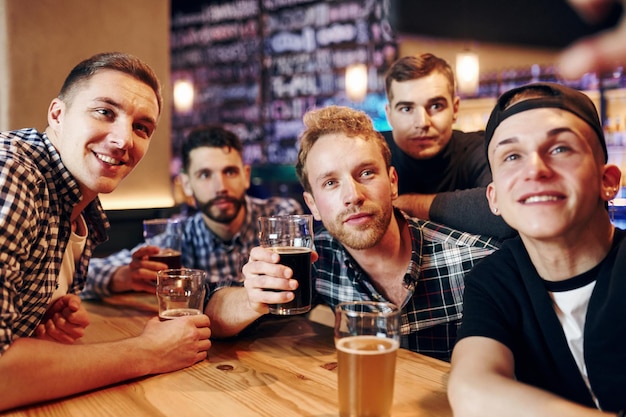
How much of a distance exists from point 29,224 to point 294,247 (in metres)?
0.64

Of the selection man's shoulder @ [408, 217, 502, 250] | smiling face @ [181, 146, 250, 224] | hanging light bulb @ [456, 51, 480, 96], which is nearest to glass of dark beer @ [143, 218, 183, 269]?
smiling face @ [181, 146, 250, 224]

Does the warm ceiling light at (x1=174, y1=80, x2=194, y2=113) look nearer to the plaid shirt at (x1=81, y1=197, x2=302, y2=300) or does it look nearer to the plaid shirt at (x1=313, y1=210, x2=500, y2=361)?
the plaid shirt at (x1=81, y1=197, x2=302, y2=300)

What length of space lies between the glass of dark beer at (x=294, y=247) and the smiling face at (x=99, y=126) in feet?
1.63

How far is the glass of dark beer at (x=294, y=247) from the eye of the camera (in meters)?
1.46

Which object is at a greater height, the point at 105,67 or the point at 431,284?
the point at 105,67

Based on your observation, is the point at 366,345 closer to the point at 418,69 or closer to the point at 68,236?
the point at 68,236

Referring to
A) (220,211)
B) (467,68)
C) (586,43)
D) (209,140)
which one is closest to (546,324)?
(220,211)

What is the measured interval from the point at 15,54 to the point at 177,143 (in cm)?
499

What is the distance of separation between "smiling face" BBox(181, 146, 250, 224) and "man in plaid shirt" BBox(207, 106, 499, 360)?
120cm

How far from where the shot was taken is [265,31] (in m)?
7.06

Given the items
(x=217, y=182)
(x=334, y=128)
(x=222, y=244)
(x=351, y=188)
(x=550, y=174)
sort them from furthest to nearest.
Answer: (x=222, y=244)
(x=217, y=182)
(x=334, y=128)
(x=351, y=188)
(x=550, y=174)

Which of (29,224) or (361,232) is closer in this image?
(29,224)

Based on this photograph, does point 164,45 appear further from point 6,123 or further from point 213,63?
point 213,63

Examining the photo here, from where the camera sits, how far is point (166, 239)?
2375 mm
